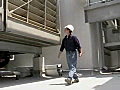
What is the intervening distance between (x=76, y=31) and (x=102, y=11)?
1304mm

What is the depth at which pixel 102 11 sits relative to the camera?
8.27m

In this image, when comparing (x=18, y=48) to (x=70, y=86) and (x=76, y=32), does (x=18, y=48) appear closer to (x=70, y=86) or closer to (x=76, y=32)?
(x=76, y=32)

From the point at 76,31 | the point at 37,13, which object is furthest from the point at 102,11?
the point at 37,13

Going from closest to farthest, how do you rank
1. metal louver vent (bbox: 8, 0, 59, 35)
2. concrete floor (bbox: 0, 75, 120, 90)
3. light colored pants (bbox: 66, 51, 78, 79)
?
concrete floor (bbox: 0, 75, 120, 90) < light colored pants (bbox: 66, 51, 78, 79) < metal louver vent (bbox: 8, 0, 59, 35)

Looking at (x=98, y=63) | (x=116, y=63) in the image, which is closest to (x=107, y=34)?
(x=116, y=63)

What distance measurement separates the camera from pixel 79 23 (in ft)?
29.2

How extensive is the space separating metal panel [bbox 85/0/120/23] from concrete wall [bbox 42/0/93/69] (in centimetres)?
41

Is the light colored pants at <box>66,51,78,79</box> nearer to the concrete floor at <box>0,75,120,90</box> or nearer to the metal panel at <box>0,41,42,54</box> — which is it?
the concrete floor at <box>0,75,120,90</box>

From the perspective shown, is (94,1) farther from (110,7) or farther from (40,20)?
(40,20)

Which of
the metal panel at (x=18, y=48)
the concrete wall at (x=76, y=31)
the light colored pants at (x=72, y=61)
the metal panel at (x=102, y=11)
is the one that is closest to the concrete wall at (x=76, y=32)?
the concrete wall at (x=76, y=31)

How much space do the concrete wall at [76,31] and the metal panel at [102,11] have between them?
16.3 inches

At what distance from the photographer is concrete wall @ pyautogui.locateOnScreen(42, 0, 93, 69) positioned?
8639 mm

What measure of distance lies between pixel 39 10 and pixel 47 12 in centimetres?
62

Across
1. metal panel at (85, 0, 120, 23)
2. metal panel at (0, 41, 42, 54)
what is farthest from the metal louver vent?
metal panel at (85, 0, 120, 23)
